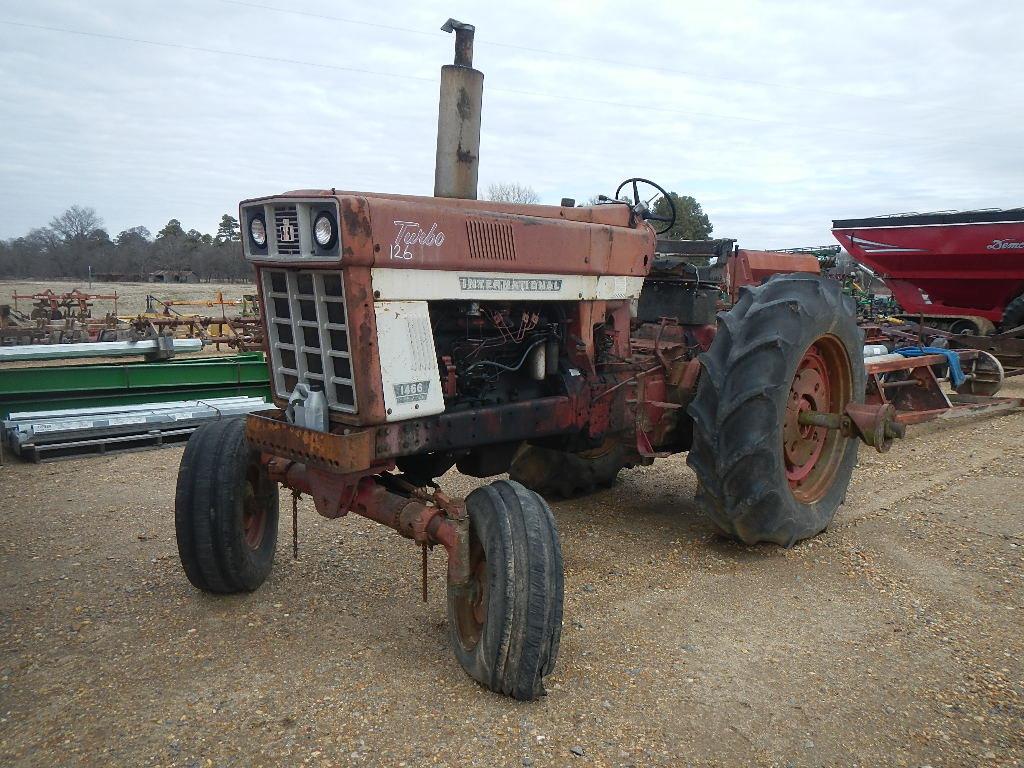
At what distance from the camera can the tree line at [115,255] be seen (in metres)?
43.7

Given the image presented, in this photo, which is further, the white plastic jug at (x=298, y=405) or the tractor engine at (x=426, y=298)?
A: the white plastic jug at (x=298, y=405)

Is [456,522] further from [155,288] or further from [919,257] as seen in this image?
[155,288]

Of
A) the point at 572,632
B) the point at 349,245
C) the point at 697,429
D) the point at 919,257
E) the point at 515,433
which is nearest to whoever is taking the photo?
the point at 349,245

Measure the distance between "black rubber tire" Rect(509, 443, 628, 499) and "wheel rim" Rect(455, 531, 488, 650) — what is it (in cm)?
206

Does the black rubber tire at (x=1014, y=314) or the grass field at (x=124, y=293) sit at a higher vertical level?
the black rubber tire at (x=1014, y=314)

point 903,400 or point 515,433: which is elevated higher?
point 515,433

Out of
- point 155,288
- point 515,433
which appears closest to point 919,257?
point 515,433

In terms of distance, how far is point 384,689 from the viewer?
2910mm

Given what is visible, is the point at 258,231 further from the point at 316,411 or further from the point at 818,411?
the point at 818,411

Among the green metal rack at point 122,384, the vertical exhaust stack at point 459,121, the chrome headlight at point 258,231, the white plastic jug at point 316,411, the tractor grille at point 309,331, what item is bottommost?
the green metal rack at point 122,384

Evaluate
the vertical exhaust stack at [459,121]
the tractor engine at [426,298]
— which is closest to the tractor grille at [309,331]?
the tractor engine at [426,298]

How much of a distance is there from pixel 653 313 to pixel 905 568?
226cm

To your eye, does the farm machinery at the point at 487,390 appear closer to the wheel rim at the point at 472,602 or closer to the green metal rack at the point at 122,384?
the wheel rim at the point at 472,602

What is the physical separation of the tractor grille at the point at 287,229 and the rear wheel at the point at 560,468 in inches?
94.4
